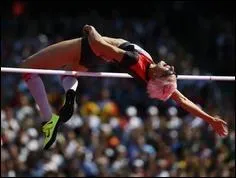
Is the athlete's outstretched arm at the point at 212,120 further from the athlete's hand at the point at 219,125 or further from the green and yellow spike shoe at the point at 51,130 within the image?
the green and yellow spike shoe at the point at 51,130

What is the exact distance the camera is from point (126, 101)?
55.6 ft

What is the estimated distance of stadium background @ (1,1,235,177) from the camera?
45.3ft

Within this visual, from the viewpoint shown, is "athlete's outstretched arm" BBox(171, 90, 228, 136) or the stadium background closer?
"athlete's outstretched arm" BBox(171, 90, 228, 136)

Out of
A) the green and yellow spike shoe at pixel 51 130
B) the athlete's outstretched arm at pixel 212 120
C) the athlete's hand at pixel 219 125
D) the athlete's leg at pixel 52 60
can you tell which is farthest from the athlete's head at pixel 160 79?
the green and yellow spike shoe at pixel 51 130

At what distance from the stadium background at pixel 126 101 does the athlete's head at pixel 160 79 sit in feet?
13.9

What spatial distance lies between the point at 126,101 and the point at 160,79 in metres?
7.86

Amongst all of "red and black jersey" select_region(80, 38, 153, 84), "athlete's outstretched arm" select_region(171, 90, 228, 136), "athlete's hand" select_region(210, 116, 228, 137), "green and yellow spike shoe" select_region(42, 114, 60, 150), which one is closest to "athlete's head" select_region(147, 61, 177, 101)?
"red and black jersey" select_region(80, 38, 153, 84)

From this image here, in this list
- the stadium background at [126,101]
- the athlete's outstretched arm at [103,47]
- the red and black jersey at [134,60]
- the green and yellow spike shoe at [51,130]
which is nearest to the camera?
the athlete's outstretched arm at [103,47]

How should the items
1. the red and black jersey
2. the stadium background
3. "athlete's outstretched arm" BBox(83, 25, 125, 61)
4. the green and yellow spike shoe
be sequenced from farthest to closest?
the stadium background, the green and yellow spike shoe, the red and black jersey, "athlete's outstretched arm" BBox(83, 25, 125, 61)

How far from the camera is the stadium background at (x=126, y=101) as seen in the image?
13797 mm

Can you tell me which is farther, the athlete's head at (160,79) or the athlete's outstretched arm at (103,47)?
the athlete's head at (160,79)

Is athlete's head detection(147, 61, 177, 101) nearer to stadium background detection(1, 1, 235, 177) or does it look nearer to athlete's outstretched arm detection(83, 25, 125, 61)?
athlete's outstretched arm detection(83, 25, 125, 61)

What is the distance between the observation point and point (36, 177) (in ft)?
43.8

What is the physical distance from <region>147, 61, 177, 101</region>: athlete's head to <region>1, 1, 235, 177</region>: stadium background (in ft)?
13.9
